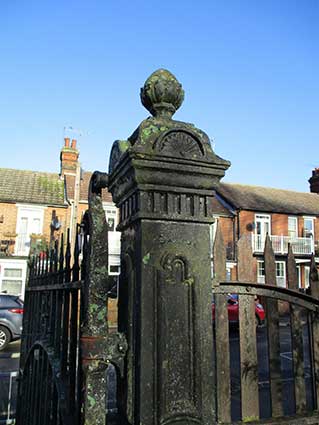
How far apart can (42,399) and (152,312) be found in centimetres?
129

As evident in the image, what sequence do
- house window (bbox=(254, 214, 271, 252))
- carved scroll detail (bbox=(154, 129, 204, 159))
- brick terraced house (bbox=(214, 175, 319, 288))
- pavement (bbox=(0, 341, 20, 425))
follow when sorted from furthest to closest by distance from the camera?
house window (bbox=(254, 214, 271, 252)), brick terraced house (bbox=(214, 175, 319, 288)), pavement (bbox=(0, 341, 20, 425)), carved scroll detail (bbox=(154, 129, 204, 159))

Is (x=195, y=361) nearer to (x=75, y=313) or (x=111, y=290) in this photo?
(x=111, y=290)

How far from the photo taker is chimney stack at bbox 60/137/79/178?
67.7 feet

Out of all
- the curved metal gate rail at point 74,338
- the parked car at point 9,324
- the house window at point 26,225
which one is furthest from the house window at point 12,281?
the curved metal gate rail at point 74,338

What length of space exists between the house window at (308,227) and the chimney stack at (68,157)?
630 inches

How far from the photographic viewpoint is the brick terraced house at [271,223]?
22.1 m

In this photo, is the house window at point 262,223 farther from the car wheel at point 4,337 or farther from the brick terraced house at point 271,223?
the car wheel at point 4,337

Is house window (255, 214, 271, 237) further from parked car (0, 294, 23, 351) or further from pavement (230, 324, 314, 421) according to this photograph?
parked car (0, 294, 23, 351)

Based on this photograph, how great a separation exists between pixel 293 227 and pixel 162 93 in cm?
2412

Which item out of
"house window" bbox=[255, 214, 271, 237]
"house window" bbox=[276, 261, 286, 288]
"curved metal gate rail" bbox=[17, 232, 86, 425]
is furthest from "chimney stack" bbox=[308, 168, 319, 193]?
"curved metal gate rail" bbox=[17, 232, 86, 425]

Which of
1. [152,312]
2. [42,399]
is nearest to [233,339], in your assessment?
[42,399]

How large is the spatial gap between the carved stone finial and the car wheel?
9655 millimetres

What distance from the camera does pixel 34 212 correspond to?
62.8 ft

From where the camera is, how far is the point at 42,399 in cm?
224
